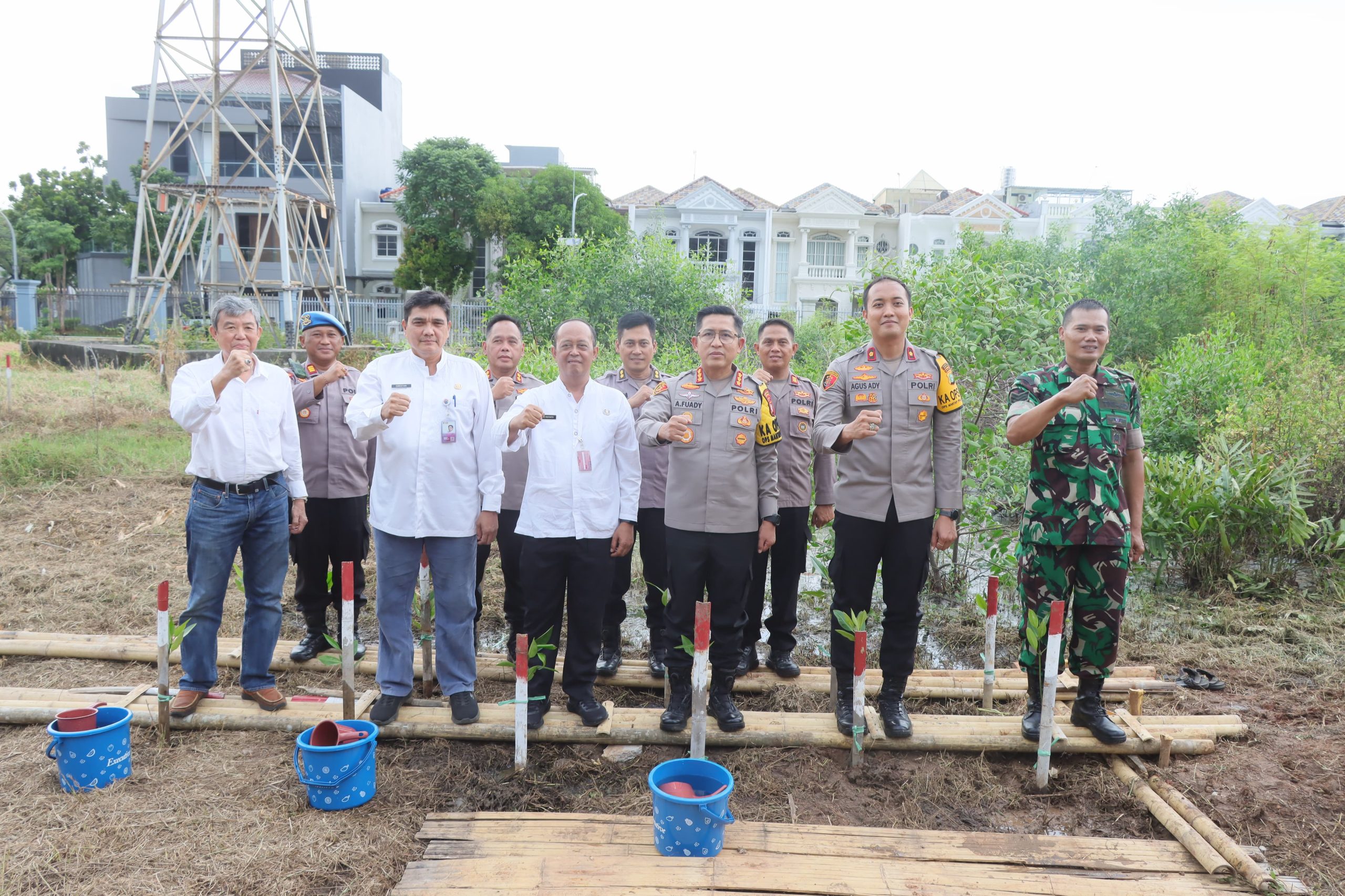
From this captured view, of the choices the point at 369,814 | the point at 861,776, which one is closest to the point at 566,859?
the point at 369,814

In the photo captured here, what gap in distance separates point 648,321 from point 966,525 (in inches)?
110

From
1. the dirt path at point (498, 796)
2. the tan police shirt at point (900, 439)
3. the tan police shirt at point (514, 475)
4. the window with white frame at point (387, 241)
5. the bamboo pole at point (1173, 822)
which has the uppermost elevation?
the window with white frame at point (387, 241)

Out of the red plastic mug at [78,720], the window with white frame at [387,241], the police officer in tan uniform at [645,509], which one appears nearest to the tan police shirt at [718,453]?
the police officer in tan uniform at [645,509]

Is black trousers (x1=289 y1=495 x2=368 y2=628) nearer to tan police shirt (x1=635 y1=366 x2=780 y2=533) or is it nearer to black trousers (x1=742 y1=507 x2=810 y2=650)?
tan police shirt (x1=635 y1=366 x2=780 y2=533)

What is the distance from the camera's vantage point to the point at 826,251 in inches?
1345

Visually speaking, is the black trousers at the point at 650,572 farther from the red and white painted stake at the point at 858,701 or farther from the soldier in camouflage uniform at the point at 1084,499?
the soldier in camouflage uniform at the point at 1084,499

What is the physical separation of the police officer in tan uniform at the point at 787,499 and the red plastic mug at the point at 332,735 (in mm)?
2072

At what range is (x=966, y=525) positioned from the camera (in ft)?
19.4

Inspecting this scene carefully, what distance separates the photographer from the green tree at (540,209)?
27.1 m

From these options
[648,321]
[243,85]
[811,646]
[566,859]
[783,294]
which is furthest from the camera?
[783,294]

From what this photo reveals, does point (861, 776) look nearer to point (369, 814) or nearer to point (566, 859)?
point (566, 859)

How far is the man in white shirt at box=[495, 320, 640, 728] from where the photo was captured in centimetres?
402

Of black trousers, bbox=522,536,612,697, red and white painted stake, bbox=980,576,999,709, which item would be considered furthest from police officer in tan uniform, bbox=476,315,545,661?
red and white painted stake, bbox=980,576,999,709

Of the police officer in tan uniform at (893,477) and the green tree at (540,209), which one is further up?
the green tree at (540,209)
